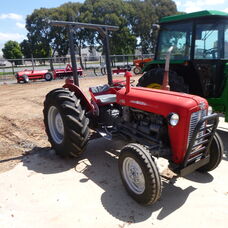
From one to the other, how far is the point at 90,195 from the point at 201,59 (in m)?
3.28

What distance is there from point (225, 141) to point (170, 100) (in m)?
2.32

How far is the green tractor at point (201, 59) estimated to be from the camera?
4.53m

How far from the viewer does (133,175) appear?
9.28ft

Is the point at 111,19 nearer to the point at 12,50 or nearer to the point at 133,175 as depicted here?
the point at 12,50

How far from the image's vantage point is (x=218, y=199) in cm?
279

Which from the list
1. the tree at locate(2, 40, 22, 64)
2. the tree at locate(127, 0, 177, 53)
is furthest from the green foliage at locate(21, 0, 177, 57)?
the tree at locate(2, 40, 22, 64)

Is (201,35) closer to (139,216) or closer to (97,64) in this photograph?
(139,216)

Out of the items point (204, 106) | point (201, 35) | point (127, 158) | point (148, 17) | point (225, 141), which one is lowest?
point (225, 141)

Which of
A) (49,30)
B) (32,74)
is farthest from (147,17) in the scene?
(32,74)

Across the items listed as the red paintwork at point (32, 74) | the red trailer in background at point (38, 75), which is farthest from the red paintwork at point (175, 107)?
the red paintwork at point (32, 74)

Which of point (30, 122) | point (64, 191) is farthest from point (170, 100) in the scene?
point (30, 122)

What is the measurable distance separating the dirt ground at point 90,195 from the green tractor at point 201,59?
1.39 metres

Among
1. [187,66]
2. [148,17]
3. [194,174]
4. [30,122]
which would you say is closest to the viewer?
[194,174]

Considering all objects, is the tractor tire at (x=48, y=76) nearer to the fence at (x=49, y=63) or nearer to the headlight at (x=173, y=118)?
the fence at (x=49, y=63)
